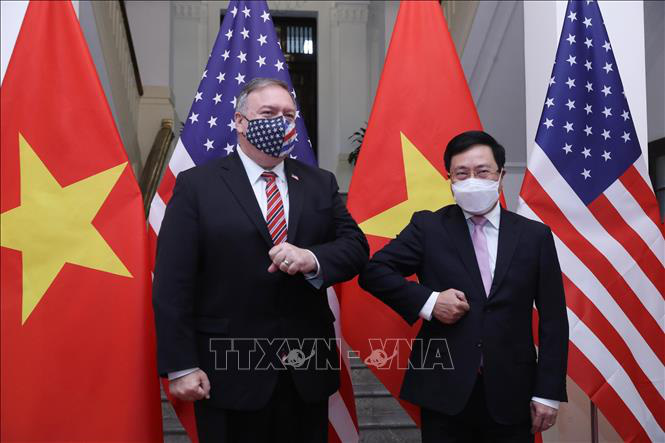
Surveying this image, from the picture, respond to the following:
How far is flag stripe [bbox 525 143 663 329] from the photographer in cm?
260

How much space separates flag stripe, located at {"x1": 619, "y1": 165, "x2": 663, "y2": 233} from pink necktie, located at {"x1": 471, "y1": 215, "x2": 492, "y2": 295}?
100cm

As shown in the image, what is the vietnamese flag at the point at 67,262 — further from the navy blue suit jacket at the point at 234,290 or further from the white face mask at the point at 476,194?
the white face mask at the point at 476,194

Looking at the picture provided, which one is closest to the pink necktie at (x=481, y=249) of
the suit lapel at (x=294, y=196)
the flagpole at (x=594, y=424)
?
the suit lapel at (x=294, y=196)

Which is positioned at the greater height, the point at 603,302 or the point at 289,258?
the point at 289,258

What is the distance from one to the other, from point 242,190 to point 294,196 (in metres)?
0.16

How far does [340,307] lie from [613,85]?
4.84 ft

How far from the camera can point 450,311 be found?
184cm

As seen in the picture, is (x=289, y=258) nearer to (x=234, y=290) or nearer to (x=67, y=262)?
(x=234, y=290)

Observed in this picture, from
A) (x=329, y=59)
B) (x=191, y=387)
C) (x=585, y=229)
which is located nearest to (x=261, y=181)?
(x=191, y=387)

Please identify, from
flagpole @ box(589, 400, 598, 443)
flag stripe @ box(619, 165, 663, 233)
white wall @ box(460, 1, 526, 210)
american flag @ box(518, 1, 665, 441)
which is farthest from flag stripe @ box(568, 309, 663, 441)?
white wall @ box(460, 1, 526, 210)

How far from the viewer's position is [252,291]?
1.82 metres

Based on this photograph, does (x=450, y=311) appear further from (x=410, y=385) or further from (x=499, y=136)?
(x=499, y=136)

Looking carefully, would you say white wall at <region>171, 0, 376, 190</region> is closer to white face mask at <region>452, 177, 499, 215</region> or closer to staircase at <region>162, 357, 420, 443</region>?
staircase at <region>162, 357, 420, 443</region>

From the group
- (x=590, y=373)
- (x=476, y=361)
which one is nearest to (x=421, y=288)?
(x=476, y=361)
